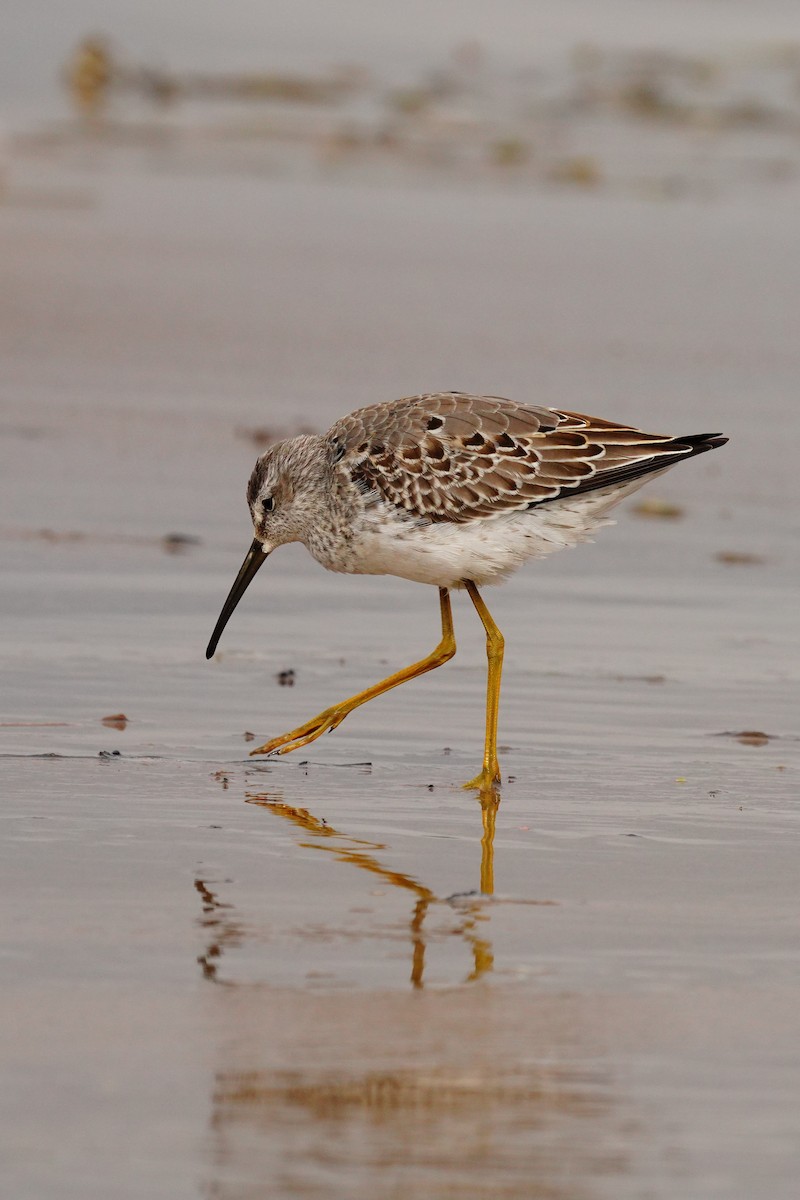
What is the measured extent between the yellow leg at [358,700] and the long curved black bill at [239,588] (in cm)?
66

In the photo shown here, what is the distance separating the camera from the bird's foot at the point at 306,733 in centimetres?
733

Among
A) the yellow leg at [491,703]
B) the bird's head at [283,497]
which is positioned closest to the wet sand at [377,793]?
the yellow leg at [491,703]

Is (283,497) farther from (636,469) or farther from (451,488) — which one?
(636,469)

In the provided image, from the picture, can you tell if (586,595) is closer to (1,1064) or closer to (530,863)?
(530,863)

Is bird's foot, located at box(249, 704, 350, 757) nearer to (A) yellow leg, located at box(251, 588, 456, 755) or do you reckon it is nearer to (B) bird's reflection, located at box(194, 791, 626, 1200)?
(A) yellow leg, located at box(251, 588, 456, 755)

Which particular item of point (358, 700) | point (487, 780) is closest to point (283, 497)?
point (358, 700)

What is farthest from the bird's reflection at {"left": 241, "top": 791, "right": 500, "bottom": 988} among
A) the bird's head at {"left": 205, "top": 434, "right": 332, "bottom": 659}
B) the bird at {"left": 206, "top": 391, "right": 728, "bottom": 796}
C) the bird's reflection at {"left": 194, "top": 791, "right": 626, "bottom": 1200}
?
the bird's head at {"left": 205, "top": 434, "right": 332, "bottom": 659}

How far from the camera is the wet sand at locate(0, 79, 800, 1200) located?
4.40 m

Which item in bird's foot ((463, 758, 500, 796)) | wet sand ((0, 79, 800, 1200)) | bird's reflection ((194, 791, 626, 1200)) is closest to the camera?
bird's reflection ((194, 791, 626, 1200))

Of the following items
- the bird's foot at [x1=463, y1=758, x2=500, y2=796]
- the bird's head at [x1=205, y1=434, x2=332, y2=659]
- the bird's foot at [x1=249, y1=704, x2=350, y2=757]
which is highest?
the bird's head at [x1=205, y1=434, x2=332, y2=659]

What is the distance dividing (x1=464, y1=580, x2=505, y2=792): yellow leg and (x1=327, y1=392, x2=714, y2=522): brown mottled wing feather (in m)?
0.36

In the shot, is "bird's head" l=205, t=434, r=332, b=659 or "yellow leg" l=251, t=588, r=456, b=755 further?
"bird's head" l=205, t=434, r=332, b=659

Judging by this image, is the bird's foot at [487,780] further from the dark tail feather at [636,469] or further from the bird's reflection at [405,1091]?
the bird's reflection at [405,1091]

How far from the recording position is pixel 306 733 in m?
7.47
